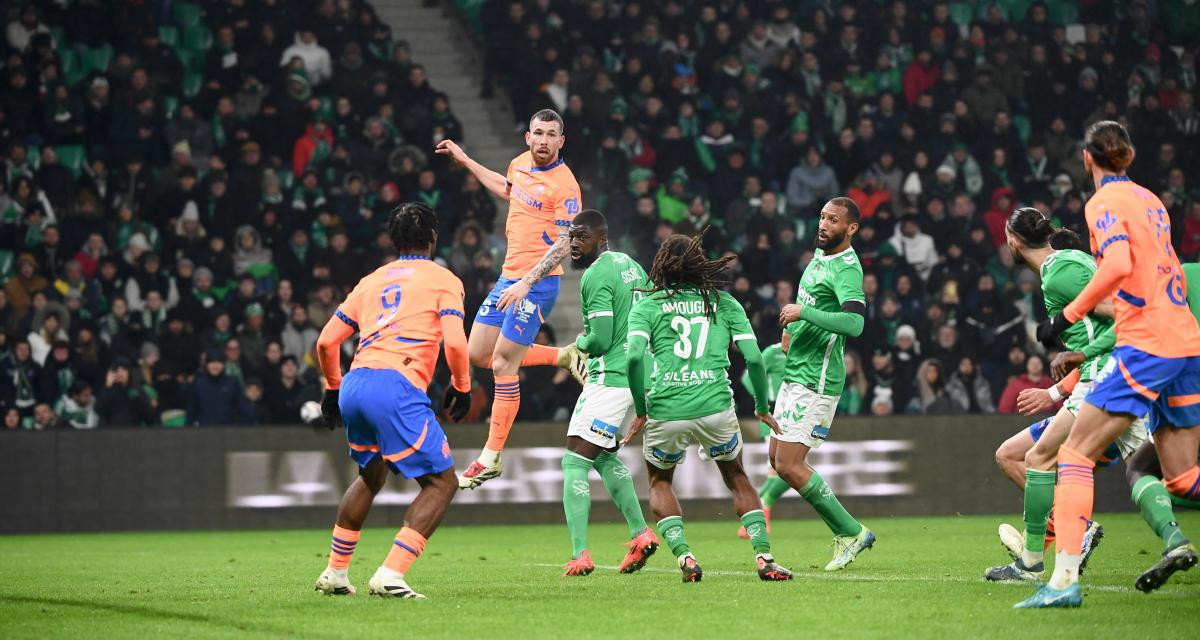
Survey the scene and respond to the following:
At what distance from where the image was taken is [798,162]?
2198 centimetres

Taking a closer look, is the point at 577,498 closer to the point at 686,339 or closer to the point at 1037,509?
the point at 686,339

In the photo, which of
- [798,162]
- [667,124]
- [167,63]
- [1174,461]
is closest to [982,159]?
[798,162]

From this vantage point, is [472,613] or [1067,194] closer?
[472,613]

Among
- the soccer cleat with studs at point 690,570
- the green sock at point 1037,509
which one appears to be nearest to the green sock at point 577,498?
the soccer cleat with studs at point 690,570

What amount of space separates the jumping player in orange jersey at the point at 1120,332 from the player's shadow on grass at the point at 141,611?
392 cm

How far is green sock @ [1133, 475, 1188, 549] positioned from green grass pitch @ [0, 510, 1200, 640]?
1.09ft

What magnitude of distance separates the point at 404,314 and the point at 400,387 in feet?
1.45

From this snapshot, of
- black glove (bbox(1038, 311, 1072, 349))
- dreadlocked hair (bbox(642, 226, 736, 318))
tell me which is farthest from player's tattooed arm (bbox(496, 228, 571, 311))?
black glove (bbox(1038, 311, 1072, 349))

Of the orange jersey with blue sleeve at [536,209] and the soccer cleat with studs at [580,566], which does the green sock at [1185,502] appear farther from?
the orange jersey with blue sleeve at [536,209]

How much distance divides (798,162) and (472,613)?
48.3 feet

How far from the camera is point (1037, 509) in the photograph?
9.47 metres

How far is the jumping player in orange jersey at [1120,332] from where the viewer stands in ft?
25.3

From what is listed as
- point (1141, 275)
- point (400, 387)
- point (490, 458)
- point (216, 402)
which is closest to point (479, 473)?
point (490, 458)

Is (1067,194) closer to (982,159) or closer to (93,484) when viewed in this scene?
(982,159)
